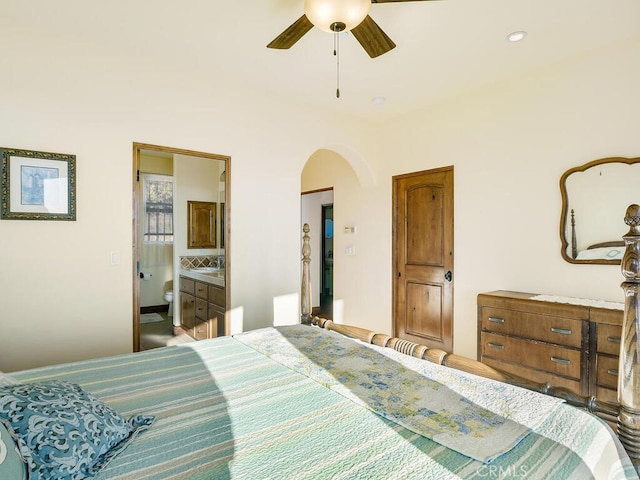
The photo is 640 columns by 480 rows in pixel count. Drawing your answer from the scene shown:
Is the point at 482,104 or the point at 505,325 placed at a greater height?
the point at 482,104

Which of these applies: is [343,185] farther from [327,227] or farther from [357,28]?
[357,28]

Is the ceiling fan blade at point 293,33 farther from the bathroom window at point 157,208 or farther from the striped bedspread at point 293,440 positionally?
the bathroom window at point 157,208

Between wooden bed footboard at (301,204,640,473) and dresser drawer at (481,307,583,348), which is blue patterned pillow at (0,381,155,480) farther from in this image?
dresser drawer at (481,307,583,348)

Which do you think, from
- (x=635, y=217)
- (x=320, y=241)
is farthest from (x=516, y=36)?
(x=320, y=241)

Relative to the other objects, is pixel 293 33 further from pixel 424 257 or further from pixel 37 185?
pixel 424 257

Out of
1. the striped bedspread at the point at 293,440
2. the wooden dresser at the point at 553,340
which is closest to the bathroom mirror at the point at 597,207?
the wooden dresser at the point at 553,340

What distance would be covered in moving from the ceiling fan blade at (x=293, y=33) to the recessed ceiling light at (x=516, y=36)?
152 cm

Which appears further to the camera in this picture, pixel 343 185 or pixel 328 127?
pixel 343 185

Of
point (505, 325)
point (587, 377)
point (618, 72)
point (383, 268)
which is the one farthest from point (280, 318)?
point (618, 72)

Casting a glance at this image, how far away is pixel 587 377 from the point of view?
2.39 m

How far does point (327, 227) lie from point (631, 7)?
192 inches

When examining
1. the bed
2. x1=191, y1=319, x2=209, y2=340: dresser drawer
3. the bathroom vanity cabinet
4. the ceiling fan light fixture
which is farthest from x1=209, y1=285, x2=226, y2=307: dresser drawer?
the ceiling fan light fixture

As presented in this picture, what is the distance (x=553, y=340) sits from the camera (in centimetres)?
256

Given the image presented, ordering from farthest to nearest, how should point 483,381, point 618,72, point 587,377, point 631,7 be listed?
1. point 618,72
2. point 587,377
3. point 631,7
4. point 483,381
